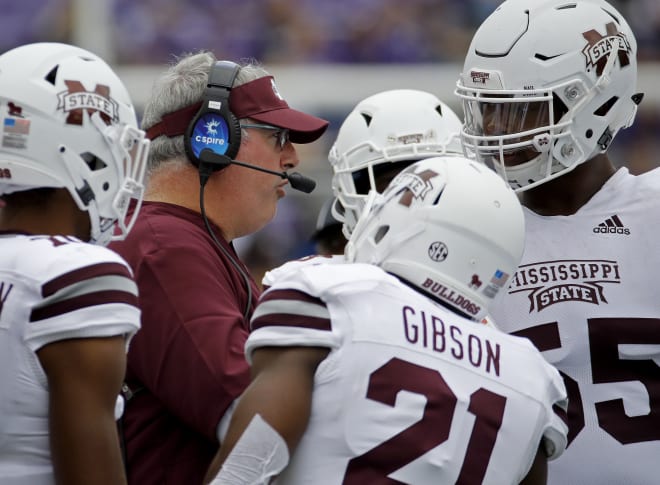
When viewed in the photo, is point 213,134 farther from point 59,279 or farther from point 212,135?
point 59,279

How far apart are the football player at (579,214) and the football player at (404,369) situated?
1.85 ft

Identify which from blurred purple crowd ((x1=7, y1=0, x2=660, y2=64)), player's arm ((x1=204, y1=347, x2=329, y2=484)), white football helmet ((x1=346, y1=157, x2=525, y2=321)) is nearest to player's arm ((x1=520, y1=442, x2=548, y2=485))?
white football helmet ((x1=346, y1=157, x2=525, y2=321))

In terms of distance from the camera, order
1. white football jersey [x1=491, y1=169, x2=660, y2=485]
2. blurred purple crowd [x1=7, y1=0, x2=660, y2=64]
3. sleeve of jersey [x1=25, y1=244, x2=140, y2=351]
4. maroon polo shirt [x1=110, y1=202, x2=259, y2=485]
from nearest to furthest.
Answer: sleeve of jersey [x1=25, y1=244, x2=140, y2=351]
maroon polo shirt [x1=110, y1=202, x2=259, y2=485]
white football jersey [x1=491, y1=169, x2=660, y2=485]
blurred purple crowd [x1=7, y1=0, x2=660, y2=64]

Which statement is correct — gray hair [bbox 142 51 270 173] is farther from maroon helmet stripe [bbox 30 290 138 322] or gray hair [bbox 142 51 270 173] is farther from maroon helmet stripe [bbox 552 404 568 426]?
maroon helmet stripe [bbox 552 404 568 426]

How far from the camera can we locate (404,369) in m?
2.05

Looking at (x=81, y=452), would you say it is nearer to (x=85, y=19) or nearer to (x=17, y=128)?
(x=17, y=128)

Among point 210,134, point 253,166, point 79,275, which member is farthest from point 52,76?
point 253,166

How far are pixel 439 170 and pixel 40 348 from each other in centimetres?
80

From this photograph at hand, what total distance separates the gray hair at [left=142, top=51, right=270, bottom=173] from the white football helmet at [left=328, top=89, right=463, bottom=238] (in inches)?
15.3

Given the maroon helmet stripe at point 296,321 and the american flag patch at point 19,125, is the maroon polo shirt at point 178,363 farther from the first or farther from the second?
the american flag patch at point 19,125

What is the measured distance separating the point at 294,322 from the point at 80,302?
0.36 m

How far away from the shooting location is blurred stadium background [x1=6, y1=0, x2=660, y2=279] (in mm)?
7648

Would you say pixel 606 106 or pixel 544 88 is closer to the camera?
pixel 544 88

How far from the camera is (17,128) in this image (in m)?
2.17
